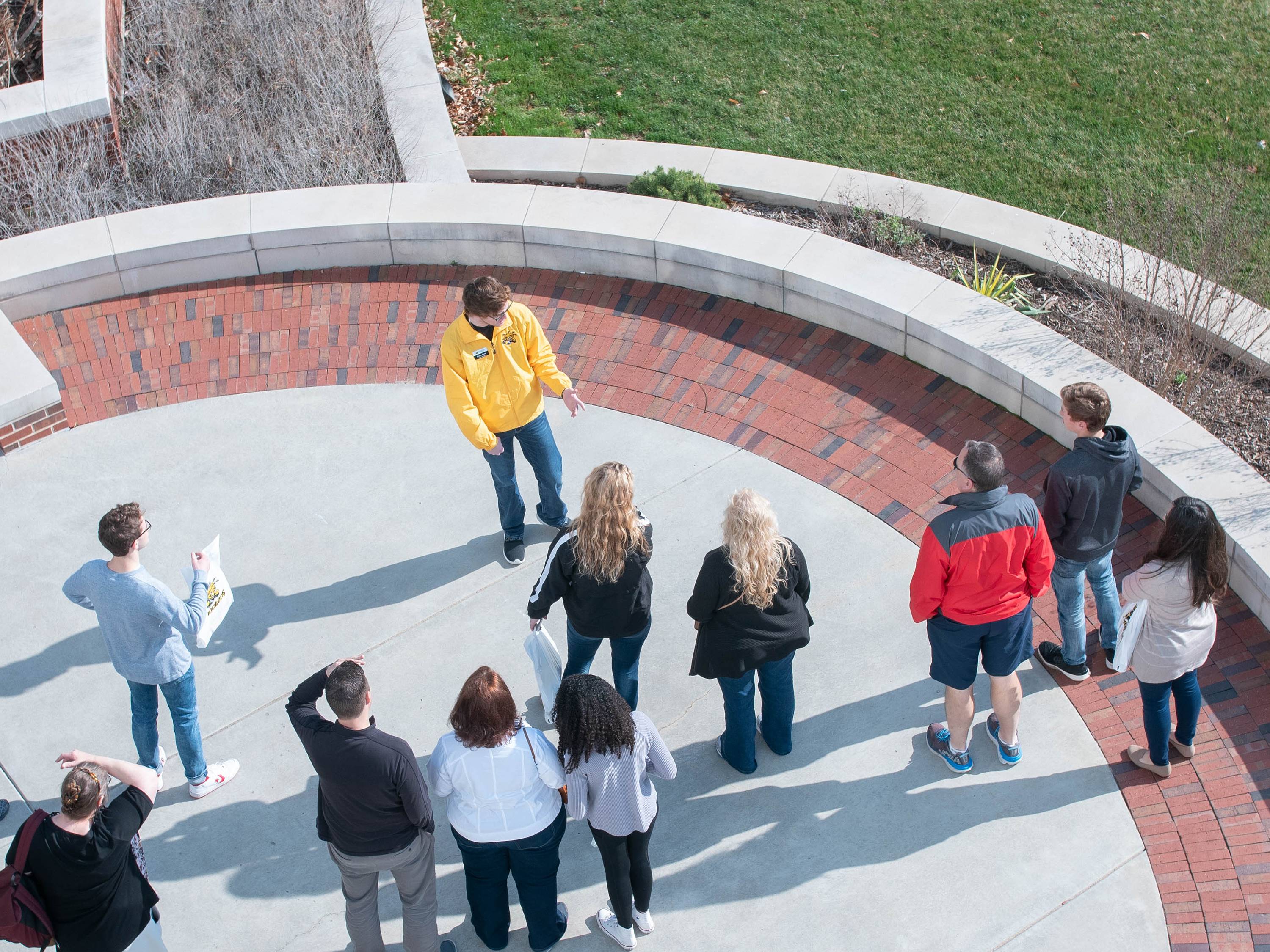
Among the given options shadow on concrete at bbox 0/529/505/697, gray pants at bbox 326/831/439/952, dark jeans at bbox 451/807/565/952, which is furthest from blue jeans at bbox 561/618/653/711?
shadow on concrete at bbox 0/529/505/697

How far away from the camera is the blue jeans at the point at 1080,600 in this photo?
18.7ft

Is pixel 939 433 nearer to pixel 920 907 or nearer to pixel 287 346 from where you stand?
pixel 920 907

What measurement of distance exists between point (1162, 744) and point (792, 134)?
6113 millimetres

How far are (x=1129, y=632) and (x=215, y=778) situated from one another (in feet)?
13.7

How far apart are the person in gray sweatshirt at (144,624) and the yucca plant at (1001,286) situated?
5.17 meters

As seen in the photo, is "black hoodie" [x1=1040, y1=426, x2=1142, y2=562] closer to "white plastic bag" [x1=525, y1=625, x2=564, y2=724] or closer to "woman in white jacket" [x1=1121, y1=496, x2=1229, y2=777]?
"woman in white jacket" [x1=1121, y1=496, x2=1229, y2=777]

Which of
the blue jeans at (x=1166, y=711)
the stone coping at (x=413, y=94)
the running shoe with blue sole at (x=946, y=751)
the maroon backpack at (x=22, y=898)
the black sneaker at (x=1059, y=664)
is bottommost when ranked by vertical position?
the running shoe with blue sole at (x=946, y=751)

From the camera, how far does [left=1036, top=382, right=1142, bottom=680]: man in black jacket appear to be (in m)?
5.33

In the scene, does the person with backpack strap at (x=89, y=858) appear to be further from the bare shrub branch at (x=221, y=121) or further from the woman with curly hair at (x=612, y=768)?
the bare shrub branch at (x=221, y=121)

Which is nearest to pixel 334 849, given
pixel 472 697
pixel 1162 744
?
pixel 472 697

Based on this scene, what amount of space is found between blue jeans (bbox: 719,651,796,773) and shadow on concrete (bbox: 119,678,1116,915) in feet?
0.33

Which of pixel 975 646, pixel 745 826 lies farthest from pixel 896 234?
pixel 745 826

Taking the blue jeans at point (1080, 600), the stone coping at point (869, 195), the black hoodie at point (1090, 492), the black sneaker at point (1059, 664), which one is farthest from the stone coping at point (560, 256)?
the black hoodie at point (1090, 492)

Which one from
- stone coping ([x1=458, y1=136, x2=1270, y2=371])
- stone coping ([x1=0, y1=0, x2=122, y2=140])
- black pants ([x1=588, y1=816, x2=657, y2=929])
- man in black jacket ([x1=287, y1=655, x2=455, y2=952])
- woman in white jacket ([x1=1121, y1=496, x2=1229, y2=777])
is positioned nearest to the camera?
man in black jacket ([x1=287, y1=655, x2=455, y2=952])
